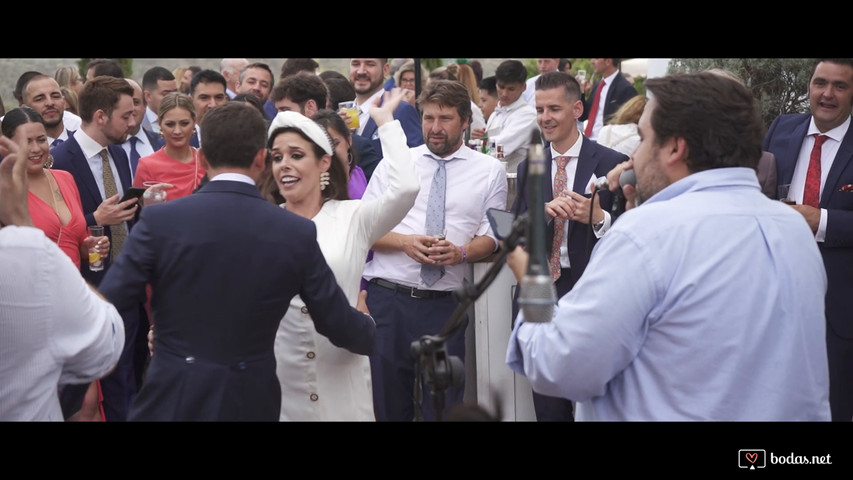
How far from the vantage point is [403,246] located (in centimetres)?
531

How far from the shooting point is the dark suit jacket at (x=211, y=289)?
9.94 feet

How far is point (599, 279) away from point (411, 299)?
298 cm

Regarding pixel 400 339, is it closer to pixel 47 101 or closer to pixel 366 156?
pixel 366 156

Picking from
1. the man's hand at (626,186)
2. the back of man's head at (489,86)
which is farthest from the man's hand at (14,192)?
the back of man's head at (489,86)

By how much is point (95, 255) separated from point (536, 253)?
3.88 metres

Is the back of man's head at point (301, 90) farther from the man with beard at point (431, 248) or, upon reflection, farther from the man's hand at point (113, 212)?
the man's hand at point (113, 212)

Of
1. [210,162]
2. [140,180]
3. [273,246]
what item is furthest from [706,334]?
[140,180]

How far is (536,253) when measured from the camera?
6.85 feet

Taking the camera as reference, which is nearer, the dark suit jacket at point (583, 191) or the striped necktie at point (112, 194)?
the dark suit jacket at point (583, 191)

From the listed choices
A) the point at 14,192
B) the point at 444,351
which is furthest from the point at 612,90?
the point at 14,192

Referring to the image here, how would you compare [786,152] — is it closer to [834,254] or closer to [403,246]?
[834,254]

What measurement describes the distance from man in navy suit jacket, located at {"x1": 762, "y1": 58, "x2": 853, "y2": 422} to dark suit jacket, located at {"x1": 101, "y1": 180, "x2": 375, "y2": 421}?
→ 2925mm

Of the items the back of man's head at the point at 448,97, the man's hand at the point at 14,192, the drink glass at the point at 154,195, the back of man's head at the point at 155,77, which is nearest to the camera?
the man's hand at the point at 14,192
